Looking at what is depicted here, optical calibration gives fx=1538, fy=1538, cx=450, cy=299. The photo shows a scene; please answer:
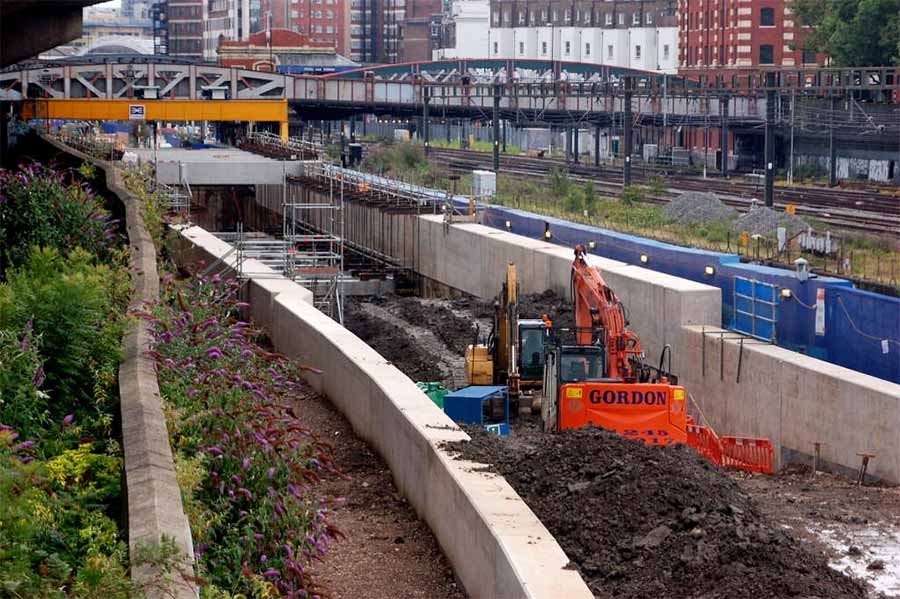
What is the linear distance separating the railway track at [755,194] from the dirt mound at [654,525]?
31.3 m

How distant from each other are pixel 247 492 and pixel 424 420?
5795mm

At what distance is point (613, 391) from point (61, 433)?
14.5 meters

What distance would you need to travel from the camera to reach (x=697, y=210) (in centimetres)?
5225

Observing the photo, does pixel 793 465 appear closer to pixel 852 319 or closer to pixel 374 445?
pixel 852 319

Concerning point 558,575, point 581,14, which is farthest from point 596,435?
point 581,14

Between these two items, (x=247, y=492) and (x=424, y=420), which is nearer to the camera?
(x=247, y=492)

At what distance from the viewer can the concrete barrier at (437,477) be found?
34.9 feet

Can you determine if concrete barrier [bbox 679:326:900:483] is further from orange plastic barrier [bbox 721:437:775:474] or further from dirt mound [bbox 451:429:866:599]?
dirt mound [bbox 451:429:866:599]

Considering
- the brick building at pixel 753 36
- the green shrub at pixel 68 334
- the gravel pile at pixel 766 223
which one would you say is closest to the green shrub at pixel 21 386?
the green shrub at pixel 68 334

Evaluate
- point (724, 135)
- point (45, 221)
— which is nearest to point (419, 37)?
point (724, 135)

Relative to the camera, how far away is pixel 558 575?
10.2m

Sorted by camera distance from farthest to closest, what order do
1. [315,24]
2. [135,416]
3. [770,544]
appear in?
[315,24] → [770,544] → [135,416]

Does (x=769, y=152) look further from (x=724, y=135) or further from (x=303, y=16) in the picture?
(x=303, y=16)

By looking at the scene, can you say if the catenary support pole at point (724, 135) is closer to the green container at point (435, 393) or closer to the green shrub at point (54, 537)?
the green container at point (435, 393)
